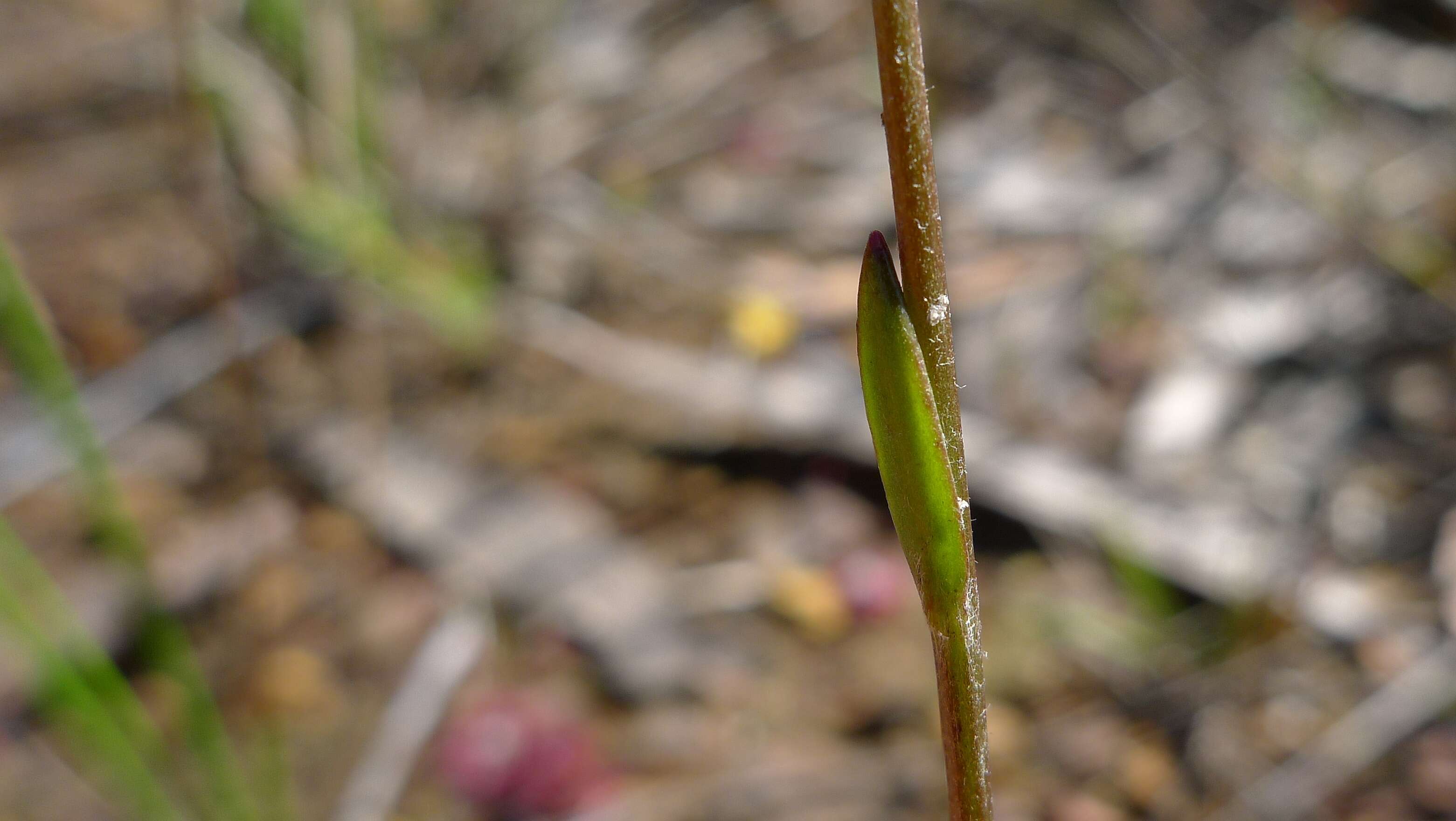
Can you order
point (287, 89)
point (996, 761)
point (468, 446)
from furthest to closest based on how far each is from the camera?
point (287, 89) → point (468, 446) → point (996, 761)

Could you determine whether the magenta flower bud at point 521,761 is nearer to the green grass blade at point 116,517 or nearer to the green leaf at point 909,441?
the green grass blade at point 116,517

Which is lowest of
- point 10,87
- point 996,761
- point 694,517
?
point 996,761

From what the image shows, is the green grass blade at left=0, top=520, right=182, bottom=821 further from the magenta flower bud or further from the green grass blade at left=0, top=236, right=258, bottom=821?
the magenta flower bud

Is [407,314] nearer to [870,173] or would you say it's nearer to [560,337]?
[560,337]

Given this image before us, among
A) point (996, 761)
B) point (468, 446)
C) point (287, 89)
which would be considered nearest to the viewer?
point (996, 761)

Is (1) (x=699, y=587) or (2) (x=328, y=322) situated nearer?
(1) (x=699, y=587)

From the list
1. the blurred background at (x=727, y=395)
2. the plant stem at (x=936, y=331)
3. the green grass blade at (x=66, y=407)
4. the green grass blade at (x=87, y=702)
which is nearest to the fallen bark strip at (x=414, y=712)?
the blurred background at (x=727, y=395)

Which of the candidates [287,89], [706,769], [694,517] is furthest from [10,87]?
[706,769]

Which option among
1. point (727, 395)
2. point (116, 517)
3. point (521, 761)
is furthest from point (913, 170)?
point (727, 395)
